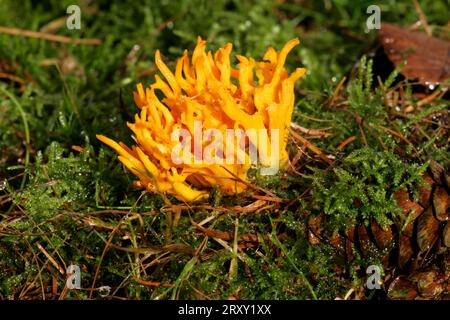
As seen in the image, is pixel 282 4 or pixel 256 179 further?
pixel 282 4

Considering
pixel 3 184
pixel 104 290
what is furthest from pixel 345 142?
pixel 3 184

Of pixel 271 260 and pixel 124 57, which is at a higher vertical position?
pixel 124 57

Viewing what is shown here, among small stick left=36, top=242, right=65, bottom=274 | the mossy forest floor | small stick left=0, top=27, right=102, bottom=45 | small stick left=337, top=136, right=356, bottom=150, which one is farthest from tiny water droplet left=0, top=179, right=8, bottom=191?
small stick left=337, top=136, right=356, bottom=150

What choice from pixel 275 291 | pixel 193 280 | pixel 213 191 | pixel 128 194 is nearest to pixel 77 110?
pixel 128 194

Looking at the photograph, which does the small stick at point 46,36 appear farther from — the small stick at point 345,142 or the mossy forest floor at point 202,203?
the small stick at point 345,142

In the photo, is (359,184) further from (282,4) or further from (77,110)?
(282,4)

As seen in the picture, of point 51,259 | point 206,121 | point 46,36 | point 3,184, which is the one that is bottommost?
point 51,259

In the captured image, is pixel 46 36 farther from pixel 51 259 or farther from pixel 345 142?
pixel 345 142
